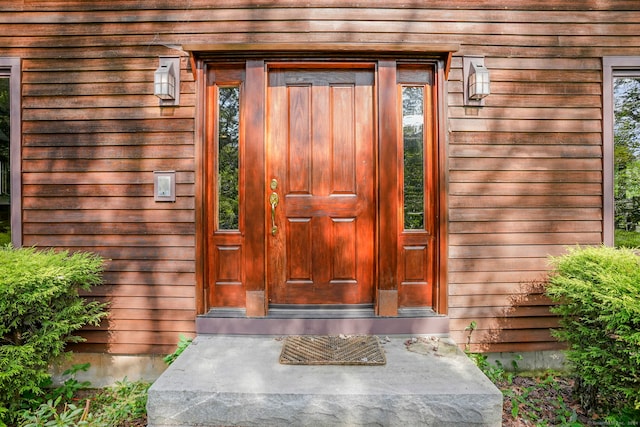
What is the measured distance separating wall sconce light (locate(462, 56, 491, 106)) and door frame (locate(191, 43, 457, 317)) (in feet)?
0.60

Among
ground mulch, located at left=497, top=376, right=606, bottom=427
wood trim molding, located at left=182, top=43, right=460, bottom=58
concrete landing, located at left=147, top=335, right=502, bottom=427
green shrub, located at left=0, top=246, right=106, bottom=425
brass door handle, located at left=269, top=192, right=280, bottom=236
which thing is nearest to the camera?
concrete landing, located at left=147, top=335, right=502, bottom=427

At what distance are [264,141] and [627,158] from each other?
3047 millimetres

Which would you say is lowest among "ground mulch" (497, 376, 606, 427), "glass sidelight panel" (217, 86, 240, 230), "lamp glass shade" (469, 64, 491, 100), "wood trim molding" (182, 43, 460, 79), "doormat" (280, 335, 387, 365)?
"ground mulch" (497, 376, 606, 427)

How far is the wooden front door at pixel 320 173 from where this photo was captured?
277 cm

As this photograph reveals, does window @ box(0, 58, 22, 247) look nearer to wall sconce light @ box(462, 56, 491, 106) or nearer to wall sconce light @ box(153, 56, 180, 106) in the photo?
Answer: wall sconce light @ box(153, 56, 180, 106)

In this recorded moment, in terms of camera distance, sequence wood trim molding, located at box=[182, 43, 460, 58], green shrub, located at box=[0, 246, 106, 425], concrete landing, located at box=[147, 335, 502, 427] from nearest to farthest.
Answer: concrete landing, located at box=[147, 335, 502, 427], green shrub, located at box=[0, 246, 106, 425], wood trim molding, located at box=[182, 43, 460, 58]

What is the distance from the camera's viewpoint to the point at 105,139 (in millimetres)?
2803

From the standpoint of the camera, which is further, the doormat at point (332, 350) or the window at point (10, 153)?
the window at point (10, 153)

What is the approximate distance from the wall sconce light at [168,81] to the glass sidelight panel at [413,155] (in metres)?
1.81

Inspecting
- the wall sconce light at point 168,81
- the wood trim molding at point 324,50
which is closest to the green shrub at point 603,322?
the wood trim molding at point 324,50

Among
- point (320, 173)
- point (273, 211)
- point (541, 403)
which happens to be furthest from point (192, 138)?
point (541, 403)

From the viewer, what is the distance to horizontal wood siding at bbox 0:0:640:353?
2777mm

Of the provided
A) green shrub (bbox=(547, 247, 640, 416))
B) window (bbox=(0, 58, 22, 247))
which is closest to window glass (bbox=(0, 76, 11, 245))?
window (bbox=(0, 58, 22, 247))

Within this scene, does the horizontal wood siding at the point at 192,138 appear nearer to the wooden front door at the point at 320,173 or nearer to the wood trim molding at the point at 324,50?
the wood trim molding at the point at 324,50
